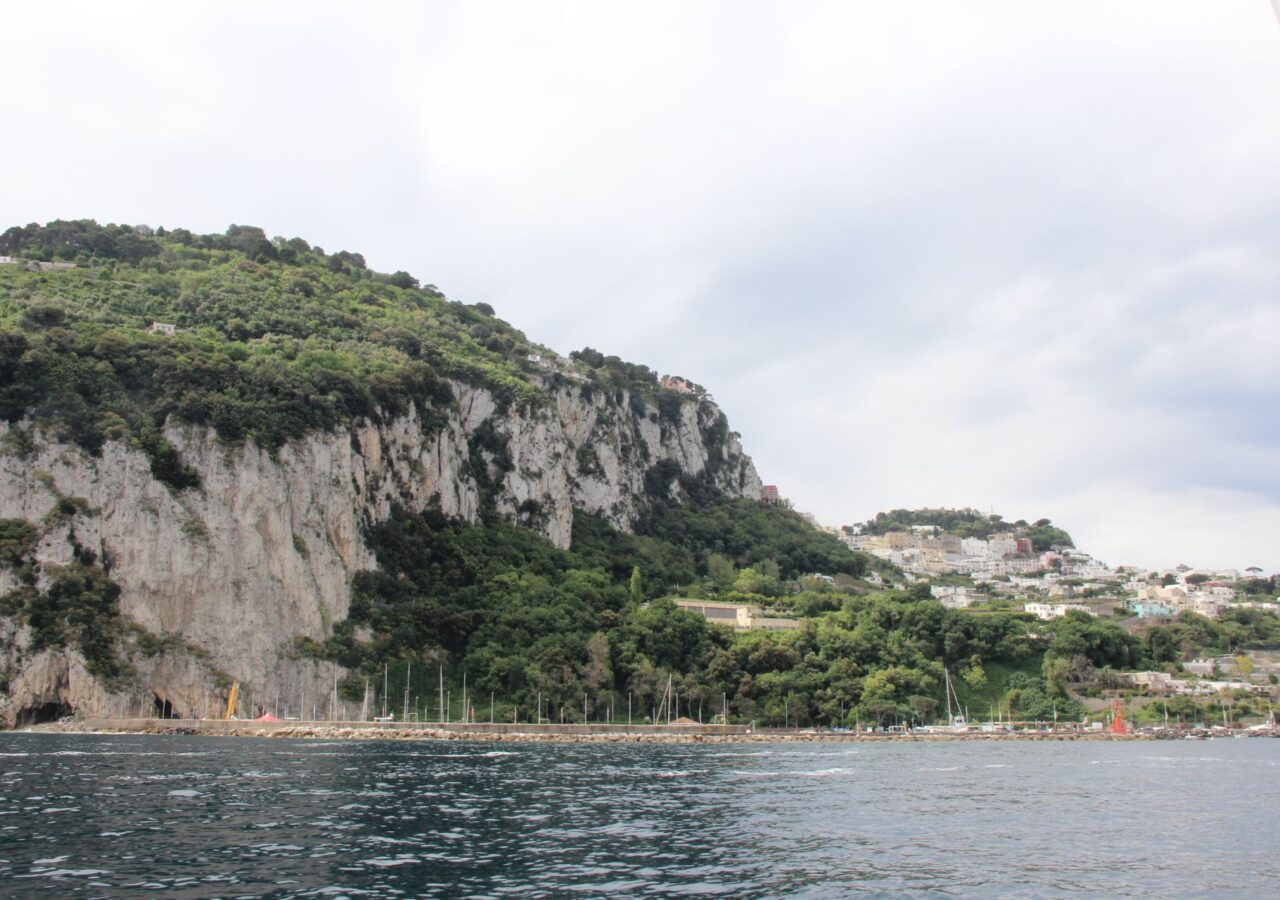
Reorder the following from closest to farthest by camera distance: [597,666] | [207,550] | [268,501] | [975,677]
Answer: [207,550], [268,501], [597,666], [975,677]

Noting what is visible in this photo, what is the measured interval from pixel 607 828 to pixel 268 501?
217ft

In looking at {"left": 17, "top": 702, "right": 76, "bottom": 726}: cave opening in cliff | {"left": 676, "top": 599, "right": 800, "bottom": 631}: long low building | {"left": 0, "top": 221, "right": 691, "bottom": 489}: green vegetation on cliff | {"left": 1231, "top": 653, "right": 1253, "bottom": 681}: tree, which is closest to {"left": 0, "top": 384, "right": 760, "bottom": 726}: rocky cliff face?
{"left": 17, "top": 702, "right": 76, "bottom": 726}: cave opening in cliff

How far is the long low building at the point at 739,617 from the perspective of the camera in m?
124

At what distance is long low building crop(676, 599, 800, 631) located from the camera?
124m

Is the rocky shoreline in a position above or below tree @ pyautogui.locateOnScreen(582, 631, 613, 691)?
below

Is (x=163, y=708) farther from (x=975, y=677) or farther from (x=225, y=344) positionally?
(x=975, y=677)

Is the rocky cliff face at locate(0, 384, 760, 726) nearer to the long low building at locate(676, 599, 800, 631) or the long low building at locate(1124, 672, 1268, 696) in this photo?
the long low building at locate(676, 599, 800, 631)

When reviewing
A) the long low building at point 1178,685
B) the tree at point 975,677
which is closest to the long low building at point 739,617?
the tree at point 975,677

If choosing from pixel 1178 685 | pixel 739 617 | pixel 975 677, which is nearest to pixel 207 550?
pixel 739 617

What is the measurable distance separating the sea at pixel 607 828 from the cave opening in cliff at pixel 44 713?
21.0 meters

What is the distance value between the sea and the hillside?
2432 centimetres

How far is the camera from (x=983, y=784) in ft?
167

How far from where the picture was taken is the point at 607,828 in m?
32.7

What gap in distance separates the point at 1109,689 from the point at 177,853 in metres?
103
